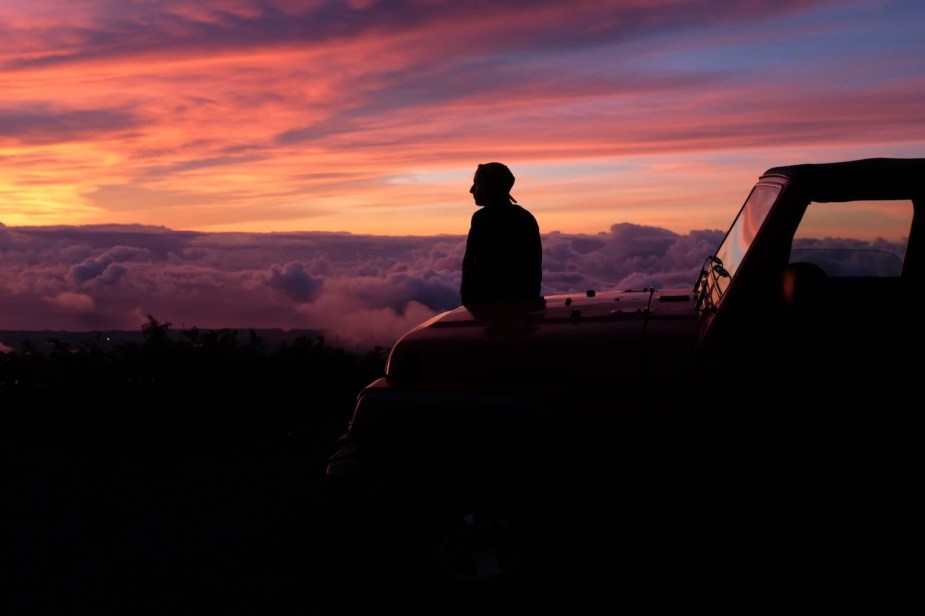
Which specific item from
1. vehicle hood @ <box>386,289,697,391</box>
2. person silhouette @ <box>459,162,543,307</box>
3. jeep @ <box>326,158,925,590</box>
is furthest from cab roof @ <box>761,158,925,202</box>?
person silhouette @ <box>459,162,543,307</box>

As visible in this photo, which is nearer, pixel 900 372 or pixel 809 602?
pixel 900 372

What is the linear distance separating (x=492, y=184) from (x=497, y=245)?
18.2 inches

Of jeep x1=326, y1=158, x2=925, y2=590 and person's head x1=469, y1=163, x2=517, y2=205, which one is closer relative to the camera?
jeep x1=326, y1=158, x2=925, y2=590

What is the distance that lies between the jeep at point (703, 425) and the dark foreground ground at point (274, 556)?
85 millimetres

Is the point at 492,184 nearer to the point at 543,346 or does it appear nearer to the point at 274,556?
the point at 543,346

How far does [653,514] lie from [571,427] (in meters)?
0.56

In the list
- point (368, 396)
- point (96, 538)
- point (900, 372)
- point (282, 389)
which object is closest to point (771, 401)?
point (900, 372)

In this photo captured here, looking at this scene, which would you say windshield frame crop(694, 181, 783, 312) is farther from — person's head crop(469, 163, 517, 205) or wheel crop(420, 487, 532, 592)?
person's head crop(469, 163, 517, 205)

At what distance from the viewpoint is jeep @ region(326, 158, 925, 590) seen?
4742 millimetres

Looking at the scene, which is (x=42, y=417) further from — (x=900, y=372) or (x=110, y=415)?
(x=900, y=372)

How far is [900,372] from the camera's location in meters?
4.72

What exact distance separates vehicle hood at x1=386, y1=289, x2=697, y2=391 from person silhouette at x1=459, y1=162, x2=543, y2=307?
166 centimetres

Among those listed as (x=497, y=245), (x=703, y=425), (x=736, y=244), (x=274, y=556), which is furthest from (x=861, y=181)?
(x=274, y=556)

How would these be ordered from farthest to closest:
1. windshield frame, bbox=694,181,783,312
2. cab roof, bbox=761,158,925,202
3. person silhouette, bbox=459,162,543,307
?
1. person silhouette, bbox=459,162,543,307
2. windshield frame, bbox=694,181,783,312
3. cab roof, bbox=761,158,925,202
